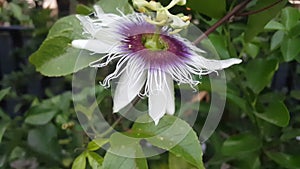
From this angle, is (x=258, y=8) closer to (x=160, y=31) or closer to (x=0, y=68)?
(x=160, y=31)

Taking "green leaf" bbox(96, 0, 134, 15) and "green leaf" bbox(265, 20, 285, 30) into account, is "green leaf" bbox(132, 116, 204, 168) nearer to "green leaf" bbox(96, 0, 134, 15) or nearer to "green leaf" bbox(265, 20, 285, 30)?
"green leaf" bbox(96, 0, 134, 15)

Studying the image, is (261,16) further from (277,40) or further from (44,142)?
(44,142)

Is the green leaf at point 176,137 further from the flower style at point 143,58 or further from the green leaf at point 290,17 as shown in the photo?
the green leaf at point 290,17

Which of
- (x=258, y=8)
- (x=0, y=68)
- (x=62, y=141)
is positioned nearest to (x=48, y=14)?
(x=62, y=141)

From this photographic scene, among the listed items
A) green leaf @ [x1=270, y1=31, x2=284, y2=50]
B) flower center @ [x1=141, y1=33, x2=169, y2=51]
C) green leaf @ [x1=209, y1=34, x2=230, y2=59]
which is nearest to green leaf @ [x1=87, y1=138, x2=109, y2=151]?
flower center @ [x1=141, y1=33, x2=169, y2=51]

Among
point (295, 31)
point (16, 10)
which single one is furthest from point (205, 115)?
point (16, 10)

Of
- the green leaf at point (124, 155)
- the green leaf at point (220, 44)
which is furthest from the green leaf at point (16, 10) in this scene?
the green leaf at point (124, 155)
